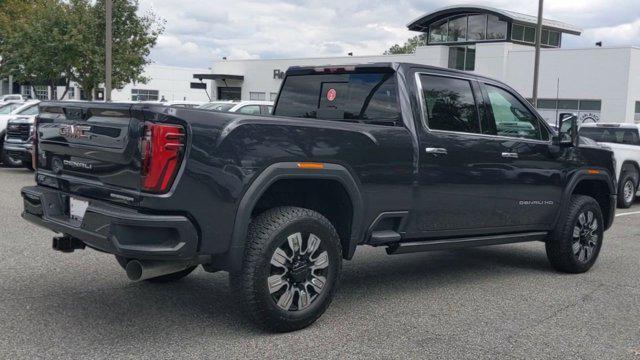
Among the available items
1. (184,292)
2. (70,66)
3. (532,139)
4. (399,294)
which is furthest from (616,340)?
(70,66)

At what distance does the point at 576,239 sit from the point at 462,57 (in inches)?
1394

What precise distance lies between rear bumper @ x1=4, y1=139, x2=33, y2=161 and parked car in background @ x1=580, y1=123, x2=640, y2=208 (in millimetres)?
12011

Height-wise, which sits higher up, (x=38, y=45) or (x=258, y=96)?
(x=38, y=45)

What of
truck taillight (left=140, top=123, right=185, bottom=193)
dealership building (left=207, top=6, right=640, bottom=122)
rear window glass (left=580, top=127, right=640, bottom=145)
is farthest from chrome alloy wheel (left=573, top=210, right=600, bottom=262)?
dealership building (left=207, top=6, right=640, bottom=122)

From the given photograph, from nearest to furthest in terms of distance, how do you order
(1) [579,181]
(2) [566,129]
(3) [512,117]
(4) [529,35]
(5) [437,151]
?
(5) [437,151] < (3) [512,117] < (2) [566,129] < (1) [579,181] < (4) [529,35]

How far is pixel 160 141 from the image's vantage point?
4137 millimetres

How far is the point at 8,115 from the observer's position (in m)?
16.3

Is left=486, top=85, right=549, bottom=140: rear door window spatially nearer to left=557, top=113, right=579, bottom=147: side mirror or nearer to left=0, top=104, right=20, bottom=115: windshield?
left=557, top=113, right=579, bottom=147: side mirror

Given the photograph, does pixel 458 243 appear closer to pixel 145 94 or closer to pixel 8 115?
pixel 8 115

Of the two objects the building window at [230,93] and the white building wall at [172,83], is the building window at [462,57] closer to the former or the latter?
the building window at [230,93]

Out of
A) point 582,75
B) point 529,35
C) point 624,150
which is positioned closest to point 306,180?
point 624,150

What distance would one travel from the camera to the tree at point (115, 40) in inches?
1139

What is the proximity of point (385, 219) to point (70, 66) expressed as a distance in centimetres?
2996

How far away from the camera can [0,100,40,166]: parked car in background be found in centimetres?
1614
